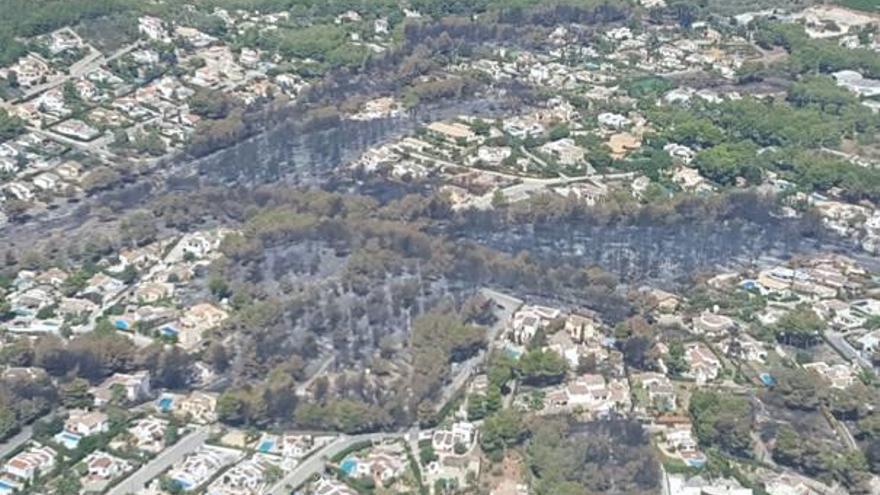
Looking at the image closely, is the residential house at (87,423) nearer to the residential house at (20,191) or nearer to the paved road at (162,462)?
the paved road at (162,462)

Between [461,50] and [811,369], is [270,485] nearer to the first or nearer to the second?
[811,369]

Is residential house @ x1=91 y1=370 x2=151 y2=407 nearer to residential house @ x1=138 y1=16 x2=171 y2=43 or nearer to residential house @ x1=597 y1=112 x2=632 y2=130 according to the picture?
residential house @ x1=597 y1=112 x2=632 y2=130

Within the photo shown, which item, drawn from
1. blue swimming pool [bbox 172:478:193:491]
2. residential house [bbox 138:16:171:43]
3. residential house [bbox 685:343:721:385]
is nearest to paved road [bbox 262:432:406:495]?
blue swimming pool [bbox 172:478:193:491]

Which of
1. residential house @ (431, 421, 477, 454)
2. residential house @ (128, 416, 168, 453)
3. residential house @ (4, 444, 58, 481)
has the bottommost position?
residential house @ (431, 421, 477, 454)

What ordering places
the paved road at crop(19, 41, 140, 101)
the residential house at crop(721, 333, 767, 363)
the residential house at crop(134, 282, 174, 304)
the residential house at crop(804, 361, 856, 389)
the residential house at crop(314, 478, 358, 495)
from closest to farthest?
the residential house at crop(314, 478, 358, 495), the residential house at crop(804, 361, 856, 389), the residential house at crop(721, 333, 767, 363), the residential house at crop(134, 282, 174, 304), the paved road at crop(19, 41, 140, 101)

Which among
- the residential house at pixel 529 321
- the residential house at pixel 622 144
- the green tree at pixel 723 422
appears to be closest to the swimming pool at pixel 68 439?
the residential house at pixel 529 321

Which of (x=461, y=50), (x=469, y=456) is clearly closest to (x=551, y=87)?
(x=461, y=50)
